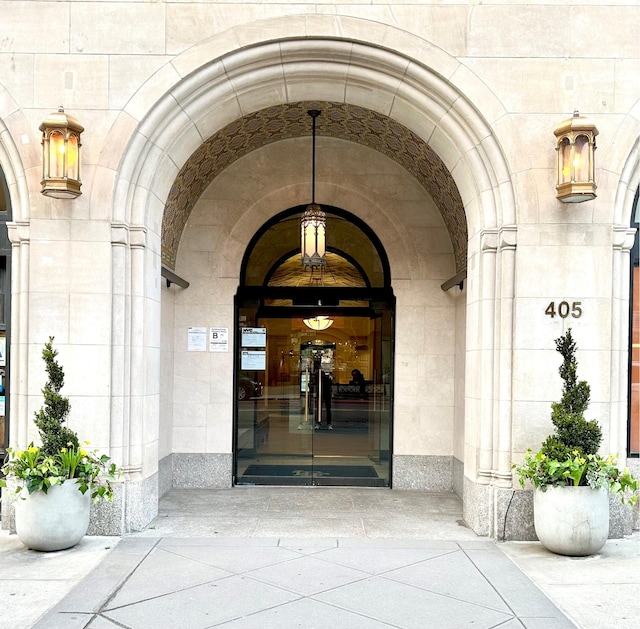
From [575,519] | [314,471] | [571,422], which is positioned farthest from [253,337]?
[575,519]

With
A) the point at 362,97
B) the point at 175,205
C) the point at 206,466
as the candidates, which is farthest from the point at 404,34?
the point at 206,466

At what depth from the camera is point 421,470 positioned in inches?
364

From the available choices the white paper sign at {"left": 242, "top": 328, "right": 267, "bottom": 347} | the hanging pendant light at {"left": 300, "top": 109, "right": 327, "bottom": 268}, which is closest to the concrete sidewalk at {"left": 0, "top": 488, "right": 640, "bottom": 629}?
the white paper sign at {"left": 242, "top": 328, "right": 267, "bottom": 347}

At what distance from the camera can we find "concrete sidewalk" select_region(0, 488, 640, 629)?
15.5ft

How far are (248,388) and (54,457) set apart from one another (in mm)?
3807

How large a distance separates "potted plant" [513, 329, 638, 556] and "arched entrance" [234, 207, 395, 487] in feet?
11.5

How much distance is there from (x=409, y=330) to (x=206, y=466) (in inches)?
148

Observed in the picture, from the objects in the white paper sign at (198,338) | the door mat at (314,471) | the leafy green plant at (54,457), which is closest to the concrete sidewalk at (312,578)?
the leafy green plant at (54,457)

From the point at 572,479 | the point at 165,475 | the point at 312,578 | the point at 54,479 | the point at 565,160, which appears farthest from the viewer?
the point at 165,475

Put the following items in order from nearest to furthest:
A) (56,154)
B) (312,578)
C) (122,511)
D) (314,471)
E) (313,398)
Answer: (312,578) → (56,154) → (122,511) → (314,471) → (313,398)

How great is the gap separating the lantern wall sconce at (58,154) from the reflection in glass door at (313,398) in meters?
3.78

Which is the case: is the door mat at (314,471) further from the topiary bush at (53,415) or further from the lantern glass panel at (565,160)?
the lantern glass panel at (565,160)

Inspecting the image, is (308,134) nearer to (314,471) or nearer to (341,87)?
(341,87)

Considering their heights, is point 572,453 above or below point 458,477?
above
